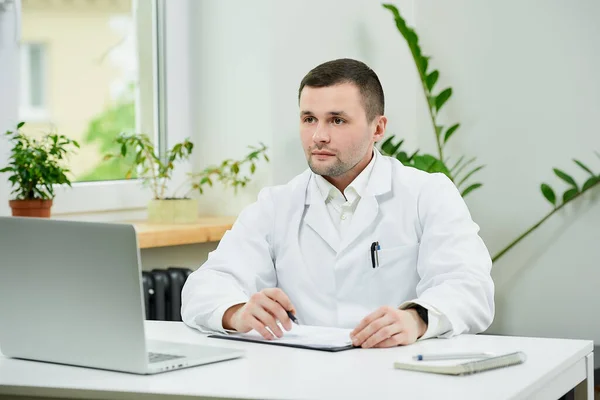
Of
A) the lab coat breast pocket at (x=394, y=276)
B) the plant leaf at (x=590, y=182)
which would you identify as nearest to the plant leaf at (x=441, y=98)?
the plant leaf at (x=590, y=182)

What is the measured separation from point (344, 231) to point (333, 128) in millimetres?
246

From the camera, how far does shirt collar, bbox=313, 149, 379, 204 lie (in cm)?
236

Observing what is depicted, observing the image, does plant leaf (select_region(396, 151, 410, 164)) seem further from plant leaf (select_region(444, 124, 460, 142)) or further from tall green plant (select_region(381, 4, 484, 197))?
plant leaf (select_region(444, 124, 460, 142))

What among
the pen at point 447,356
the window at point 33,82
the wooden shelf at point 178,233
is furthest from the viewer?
the window at point 33,82

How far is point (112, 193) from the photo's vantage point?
3516mm

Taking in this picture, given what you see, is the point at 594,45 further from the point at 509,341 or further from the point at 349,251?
the point at 509,341

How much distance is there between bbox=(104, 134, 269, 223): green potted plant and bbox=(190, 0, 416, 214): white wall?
6 cm

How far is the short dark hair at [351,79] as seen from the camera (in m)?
2.30

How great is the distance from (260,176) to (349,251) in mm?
1374

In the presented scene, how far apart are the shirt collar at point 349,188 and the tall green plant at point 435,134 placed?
116 cm

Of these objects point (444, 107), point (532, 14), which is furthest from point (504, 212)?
point (532, 14)

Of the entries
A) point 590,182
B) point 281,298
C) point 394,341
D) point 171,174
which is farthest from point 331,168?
point 590,182

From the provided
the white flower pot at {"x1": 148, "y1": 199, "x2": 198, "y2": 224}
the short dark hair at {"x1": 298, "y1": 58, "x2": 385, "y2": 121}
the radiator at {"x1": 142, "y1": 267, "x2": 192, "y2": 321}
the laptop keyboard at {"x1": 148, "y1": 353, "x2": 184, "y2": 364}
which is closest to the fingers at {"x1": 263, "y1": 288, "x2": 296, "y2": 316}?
the laptop keyboard at {"x1": 148, "y1": 353, "x2": 184, "y2": 364}

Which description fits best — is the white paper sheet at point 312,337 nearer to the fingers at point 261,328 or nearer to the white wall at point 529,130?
the fingers at point 261,328
